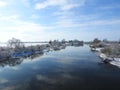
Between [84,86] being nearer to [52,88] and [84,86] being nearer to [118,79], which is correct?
[52,88]

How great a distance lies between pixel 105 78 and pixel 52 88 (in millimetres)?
6995

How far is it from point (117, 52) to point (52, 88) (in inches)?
988

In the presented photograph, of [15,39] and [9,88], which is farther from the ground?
[15,39]

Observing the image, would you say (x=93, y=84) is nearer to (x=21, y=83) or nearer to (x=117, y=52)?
(x=21, y=83)

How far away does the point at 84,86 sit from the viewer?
1684 centimetres

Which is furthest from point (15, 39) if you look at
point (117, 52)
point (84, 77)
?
point (84, 77)

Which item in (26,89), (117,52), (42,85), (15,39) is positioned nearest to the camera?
(26,89)

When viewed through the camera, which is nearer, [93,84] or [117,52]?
[93,84]

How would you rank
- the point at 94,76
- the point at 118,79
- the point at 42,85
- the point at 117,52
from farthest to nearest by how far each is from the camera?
1. the point at 117,52
2. the point at 94,76
3. the point at 118,79
4. the point at 42,85

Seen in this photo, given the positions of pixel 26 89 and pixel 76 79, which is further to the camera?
pixel 76 79

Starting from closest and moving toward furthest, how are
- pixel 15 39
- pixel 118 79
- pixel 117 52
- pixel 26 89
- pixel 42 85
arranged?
pixel 26 89
pixel 42 85
pixel 118 79
pixel 117 52
pixel 15 39

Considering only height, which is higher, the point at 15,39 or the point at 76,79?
the point at 15,39

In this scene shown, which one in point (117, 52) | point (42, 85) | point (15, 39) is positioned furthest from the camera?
point (15, 39)

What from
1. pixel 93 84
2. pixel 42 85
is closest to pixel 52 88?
pixel 42 85
